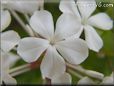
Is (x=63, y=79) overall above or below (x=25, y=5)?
below

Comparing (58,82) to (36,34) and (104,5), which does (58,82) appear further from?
(104,5)

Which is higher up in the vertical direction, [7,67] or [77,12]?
[77,12]

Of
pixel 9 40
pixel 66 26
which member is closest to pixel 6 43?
pixel 9 40

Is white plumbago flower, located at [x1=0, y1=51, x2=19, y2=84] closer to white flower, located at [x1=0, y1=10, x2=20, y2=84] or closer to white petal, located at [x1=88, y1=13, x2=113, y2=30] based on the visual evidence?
white flower, located at [x1=0, y1=10, x2=20, y2=84]

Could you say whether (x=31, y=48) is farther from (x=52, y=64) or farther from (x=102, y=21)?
(x=102, y=21)

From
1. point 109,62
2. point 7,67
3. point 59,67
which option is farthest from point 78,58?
point 109,62

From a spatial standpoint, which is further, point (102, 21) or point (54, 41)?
point (102, 21)

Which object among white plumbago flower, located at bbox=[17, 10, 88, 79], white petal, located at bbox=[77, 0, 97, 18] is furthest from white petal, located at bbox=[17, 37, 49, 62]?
white petal, located at bbox=[77, 0, 97, 18]
